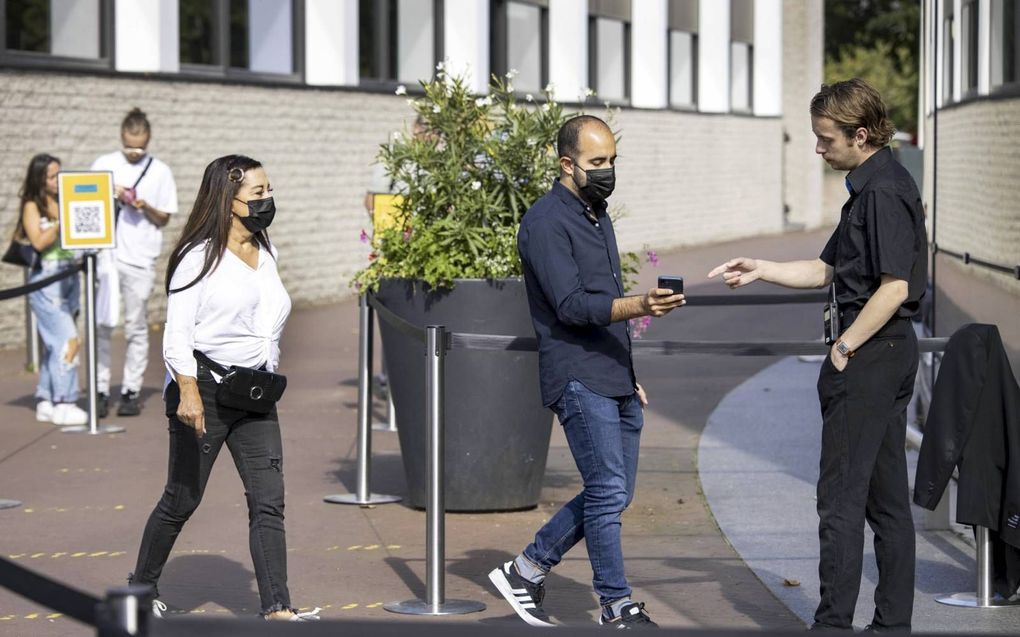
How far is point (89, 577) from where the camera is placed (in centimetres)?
685

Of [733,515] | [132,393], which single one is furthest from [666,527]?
[132,393]

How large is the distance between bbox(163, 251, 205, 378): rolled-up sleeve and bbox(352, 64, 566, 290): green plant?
6.56 feet

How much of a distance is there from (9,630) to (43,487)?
9.88 ft

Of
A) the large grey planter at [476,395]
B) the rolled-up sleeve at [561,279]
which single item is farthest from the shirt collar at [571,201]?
the large grey planter at [476,395]

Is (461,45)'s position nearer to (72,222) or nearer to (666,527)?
(72,222)

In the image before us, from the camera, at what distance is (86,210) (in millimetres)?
10719

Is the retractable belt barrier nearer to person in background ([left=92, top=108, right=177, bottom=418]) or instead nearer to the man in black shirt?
person in background ([left=92, top=108, right=177, bottom=418])

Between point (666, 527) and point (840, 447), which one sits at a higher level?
point (840, 447)

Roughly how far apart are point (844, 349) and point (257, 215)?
2.05 meters

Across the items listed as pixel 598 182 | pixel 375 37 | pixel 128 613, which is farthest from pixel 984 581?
pixel 375 37

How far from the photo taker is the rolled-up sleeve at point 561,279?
555 cm

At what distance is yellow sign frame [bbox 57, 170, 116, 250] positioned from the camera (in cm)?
1070

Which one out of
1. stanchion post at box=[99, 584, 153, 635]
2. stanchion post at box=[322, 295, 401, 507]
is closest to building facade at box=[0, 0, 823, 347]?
stanchion post at box=[322, 295, 401, 507]

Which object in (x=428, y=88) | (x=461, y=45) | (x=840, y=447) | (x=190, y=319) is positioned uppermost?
(x=461, y=45)
